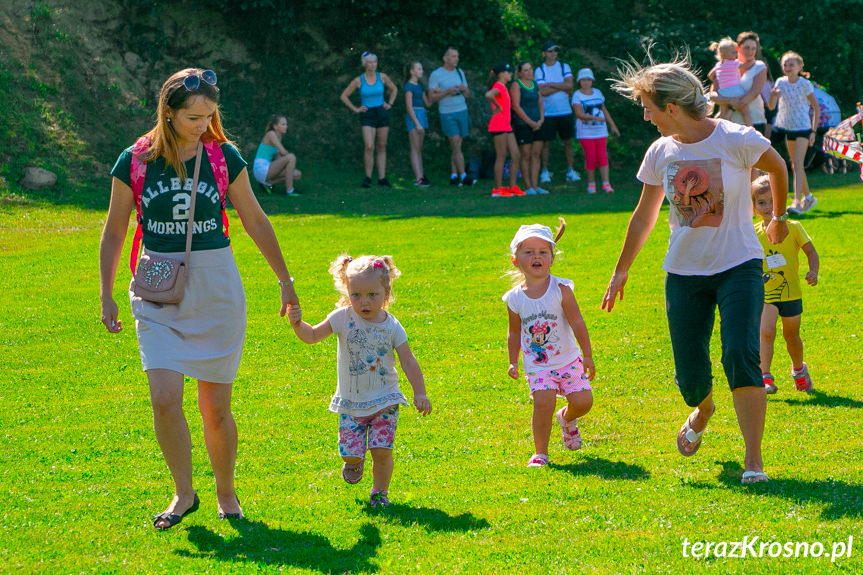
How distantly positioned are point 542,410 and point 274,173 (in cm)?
1479

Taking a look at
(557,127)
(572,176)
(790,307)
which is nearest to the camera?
(790,307)

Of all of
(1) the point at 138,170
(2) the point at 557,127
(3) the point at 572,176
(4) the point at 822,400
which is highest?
(2) the point at 557,127

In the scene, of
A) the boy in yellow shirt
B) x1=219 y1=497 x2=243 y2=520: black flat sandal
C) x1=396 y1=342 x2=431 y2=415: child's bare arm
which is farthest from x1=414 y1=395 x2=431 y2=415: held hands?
the boy in yellow shirt

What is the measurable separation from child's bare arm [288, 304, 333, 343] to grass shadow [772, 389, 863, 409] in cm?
352

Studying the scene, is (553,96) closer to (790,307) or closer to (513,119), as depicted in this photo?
(513,119)

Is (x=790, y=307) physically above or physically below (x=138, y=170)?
below

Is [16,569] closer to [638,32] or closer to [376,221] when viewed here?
[376,221]

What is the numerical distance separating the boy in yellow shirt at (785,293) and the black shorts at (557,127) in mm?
12951

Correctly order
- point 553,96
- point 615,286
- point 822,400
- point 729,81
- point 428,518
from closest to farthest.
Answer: point 428,518 → point 615,286 → point 822,400 → point 729,81 → point 553,96

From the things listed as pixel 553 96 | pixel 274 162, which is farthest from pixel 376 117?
pixel 553 96

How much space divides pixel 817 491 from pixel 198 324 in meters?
3.18

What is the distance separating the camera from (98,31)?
23656 mm

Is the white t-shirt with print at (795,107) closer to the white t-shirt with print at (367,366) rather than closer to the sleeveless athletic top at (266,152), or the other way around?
the sleeveless athletic top at (266,152)

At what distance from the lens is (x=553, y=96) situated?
69.0ft
